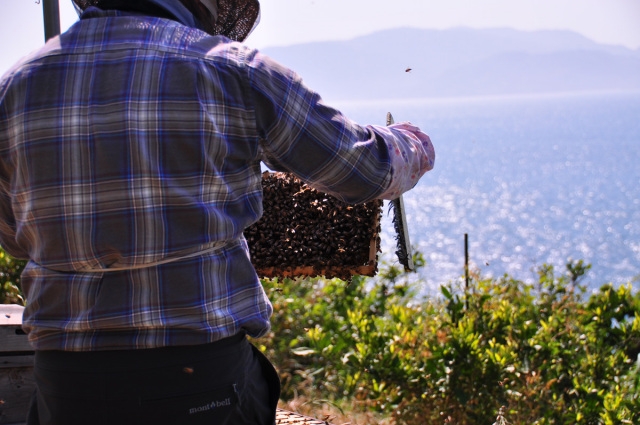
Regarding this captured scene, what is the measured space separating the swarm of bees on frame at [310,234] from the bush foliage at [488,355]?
2.75 feet

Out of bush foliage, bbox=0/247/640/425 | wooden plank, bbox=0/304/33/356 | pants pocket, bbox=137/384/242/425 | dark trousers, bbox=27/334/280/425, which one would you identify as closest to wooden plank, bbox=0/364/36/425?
wooden plank, bbox=0/304/33/356

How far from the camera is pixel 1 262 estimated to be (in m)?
4.52

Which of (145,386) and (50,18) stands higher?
(50,18)

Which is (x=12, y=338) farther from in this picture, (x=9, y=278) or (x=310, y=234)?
(x=9, y=278)

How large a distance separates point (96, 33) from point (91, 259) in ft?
1.49

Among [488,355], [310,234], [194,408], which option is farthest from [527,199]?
[194,408]

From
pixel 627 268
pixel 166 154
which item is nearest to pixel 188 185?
pixel 166 154

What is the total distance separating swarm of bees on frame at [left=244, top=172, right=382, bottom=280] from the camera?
8.09ft

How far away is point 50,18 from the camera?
7.98 ft

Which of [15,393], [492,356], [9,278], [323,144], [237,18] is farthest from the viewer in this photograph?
[9,278]

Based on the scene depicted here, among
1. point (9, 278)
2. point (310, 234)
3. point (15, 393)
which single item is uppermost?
point (310, 234)

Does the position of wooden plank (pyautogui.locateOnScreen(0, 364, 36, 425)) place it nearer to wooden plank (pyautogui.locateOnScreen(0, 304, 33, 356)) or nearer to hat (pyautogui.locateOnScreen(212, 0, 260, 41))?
wooden plank (pyautogui.locateOnScreen(0, 304, 33, 356))

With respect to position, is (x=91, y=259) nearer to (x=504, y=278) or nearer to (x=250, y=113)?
(x=250, y=113)

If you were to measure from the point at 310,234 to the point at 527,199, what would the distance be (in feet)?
68.3
